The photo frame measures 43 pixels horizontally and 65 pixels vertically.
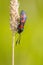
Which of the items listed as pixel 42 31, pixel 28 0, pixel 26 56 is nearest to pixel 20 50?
pixel 26 56

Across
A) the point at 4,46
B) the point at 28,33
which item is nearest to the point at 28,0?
the point at 28,33

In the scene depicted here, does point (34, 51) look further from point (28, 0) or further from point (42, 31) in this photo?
point (28, 0)

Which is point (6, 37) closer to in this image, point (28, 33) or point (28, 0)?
point (28, 33)

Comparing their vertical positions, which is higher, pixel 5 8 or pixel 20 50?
pixel 5 8

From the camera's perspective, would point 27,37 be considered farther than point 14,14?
Yes

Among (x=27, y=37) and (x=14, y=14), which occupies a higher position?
(x=14, y=14)

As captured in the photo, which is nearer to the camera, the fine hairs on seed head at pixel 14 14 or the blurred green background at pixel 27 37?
the fine hairs on seed head at pixel 14 14

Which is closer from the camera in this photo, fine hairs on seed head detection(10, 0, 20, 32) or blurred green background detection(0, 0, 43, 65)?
fine hairs on seed head detection(10, 0, 20, 32)

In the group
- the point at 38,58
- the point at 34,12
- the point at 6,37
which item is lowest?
the point at 38,58
